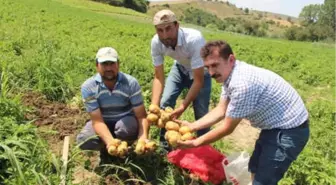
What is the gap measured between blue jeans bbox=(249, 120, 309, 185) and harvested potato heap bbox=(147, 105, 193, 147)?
738mm

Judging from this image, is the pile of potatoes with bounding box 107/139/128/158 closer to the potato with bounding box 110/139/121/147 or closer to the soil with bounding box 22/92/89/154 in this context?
the potato with bounding box 110/139/121/147

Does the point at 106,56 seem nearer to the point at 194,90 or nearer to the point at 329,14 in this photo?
the point at 194,90

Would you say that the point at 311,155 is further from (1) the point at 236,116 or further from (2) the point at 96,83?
(2) the point at 96,83

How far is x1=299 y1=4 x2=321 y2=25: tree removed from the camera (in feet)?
253

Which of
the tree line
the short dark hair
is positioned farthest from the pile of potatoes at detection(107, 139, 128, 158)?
the tree line

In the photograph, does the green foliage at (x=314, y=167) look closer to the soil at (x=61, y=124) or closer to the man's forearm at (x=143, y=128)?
the soil at (x=61, y=124)

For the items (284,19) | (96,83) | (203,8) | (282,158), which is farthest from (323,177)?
(284,19)

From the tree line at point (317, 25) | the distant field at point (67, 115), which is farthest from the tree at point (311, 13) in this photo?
the distant field at point (67, 115)

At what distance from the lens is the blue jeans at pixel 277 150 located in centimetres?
327

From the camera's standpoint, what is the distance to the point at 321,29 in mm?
56062

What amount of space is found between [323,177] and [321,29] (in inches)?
2216

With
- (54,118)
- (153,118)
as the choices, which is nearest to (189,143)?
(153,118)

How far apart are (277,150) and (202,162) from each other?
0.98m

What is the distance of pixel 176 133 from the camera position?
3.87m
